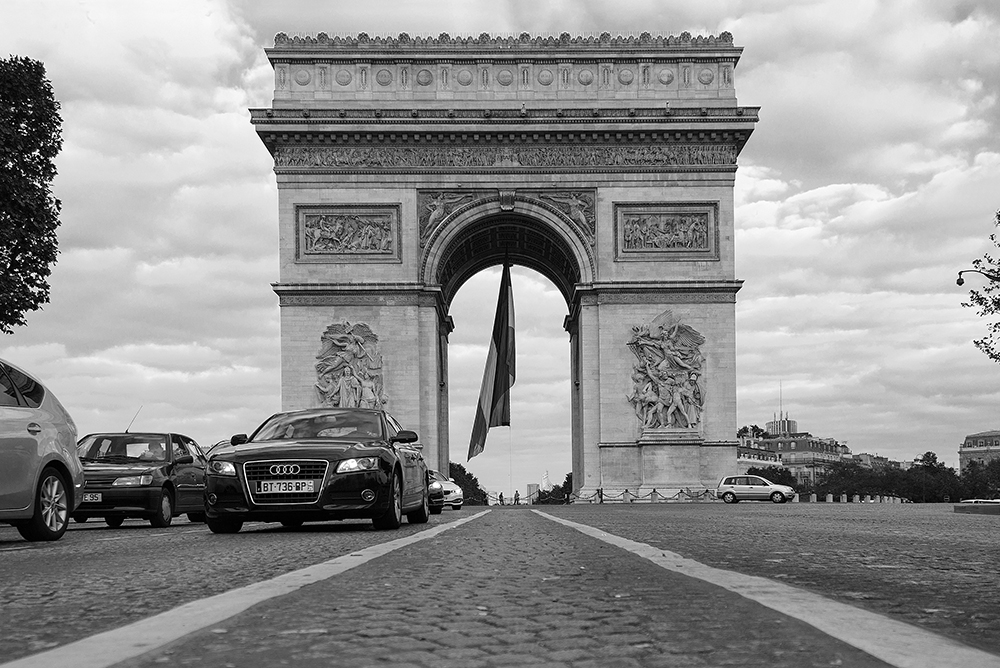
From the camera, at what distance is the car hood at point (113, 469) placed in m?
15.2

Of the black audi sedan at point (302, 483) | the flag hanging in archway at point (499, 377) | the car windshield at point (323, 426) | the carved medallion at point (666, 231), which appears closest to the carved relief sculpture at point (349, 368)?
the flag hanging in archway at point (499, 377)

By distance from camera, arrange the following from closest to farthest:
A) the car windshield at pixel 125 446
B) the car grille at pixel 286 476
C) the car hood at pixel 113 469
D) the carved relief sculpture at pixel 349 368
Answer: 1. the car grille at pixel 286 476
2. the car hood at pixel 113 469
3. the car windshield at pixel 125 446
4. the carved relief sculpture at pixel 349 368

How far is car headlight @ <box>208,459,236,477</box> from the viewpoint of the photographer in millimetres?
10859

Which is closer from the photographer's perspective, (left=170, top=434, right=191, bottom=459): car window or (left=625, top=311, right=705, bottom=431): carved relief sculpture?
(left=170, top=434, right=191, bottom=459): car window

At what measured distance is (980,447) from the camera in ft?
607

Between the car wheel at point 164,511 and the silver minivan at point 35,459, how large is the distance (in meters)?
4.26

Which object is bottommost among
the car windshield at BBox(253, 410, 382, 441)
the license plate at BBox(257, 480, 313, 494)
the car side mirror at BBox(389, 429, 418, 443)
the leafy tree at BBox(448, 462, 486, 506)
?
the leafy tree at BBox(448, 462, 486, 506)

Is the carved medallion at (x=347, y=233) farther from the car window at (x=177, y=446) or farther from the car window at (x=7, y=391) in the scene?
the car window at (x=7, y=391)

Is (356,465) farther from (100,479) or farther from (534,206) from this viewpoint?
(534,206)

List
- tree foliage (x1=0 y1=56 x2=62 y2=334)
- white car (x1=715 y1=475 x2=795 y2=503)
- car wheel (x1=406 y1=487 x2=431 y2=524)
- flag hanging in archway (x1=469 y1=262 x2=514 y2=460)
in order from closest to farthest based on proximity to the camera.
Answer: car wheel (x1=406 y1=487 x2=431 y2=524) < tree foliage (x1=0 y1=56 x2=62 y2=334) < white car (x1=715 y1=475 x2=795 y2=503) < flag hanging in archway (x1=469 y1=262 x2=514 y2=460)

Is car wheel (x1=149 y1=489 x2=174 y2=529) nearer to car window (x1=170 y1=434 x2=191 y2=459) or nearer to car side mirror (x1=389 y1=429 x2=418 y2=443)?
car window (x1=170 y1=434 x2=191 y2=459)

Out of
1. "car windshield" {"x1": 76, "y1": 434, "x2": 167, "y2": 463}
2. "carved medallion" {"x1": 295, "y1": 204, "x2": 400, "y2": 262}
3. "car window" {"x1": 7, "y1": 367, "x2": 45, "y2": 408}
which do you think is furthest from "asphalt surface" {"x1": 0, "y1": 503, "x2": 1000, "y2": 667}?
"carved medallion" {"x1": 295, "y1": 204, "x2": 400, "y2": 262}

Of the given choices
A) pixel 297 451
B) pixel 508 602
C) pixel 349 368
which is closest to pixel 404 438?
pixel 297 451

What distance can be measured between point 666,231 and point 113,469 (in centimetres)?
2549
